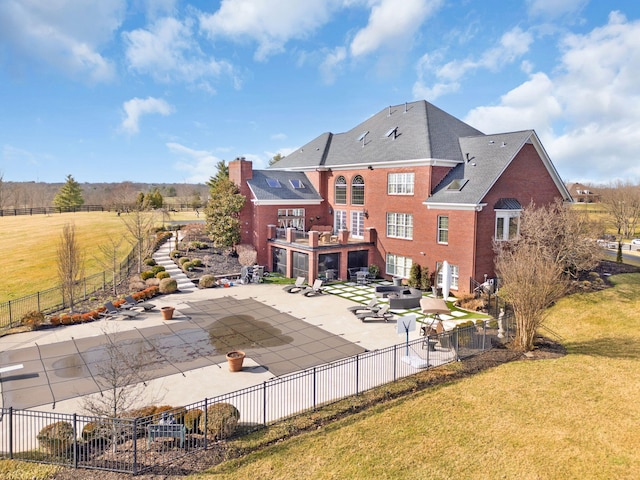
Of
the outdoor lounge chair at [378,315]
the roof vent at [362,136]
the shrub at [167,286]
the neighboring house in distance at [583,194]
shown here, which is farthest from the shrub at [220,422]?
the neighboring house in distance at [583,194]

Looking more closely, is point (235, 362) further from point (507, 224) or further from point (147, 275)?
point (507, 224)

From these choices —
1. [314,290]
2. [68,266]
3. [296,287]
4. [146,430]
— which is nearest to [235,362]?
[146,430]

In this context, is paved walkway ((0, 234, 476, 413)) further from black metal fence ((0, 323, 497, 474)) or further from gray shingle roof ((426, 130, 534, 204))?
gray shingle roof ((426, 130, 534, 204))

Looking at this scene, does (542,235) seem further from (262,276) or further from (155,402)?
(155,402)

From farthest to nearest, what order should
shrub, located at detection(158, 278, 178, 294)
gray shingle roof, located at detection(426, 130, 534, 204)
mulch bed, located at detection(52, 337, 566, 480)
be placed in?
shrub, located at detection(158, 278, 178, 294) → gray shingle roof, located at detection(426, 130, 534, 204) → mulch bed, located at detection(52, 337, 566, 480)

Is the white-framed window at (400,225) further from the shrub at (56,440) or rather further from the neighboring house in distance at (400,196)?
the shrub at (56,440)

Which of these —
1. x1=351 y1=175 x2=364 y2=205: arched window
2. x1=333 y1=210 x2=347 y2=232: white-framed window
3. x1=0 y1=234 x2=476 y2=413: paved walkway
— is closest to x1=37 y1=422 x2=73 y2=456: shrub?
x1=0 y1=234 x2=476 y2=413: paved walkway
